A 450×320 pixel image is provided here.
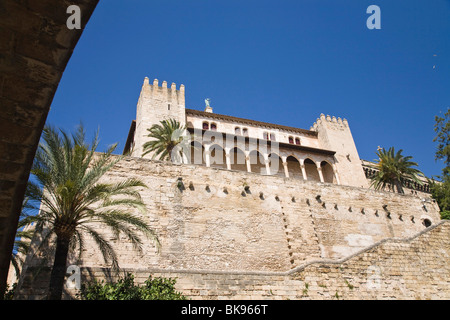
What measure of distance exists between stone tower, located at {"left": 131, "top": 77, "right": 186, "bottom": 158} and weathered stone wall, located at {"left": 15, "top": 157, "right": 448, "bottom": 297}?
47.7 feet

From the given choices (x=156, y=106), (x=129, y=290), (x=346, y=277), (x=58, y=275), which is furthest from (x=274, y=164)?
(x=58, y=275)

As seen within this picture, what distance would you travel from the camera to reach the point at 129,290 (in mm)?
9758

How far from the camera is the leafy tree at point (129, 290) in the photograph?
31.0 ft

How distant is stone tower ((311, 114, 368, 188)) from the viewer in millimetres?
36750

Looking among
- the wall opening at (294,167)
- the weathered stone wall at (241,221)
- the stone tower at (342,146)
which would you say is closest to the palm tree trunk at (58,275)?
the weathered stone wall at (241,221)

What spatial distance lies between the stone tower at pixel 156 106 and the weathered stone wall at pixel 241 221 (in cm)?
1454

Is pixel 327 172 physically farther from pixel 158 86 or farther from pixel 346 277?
pixel 346 277

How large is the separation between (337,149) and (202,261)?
2720 cm

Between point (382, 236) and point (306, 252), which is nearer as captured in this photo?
point (306, 252)

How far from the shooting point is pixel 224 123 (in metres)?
36.5

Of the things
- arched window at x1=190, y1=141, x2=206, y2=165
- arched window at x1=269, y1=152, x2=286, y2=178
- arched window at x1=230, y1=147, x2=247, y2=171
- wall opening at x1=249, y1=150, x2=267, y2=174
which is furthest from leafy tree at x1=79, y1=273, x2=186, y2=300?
arched window at x1=269, y1=152, x2=286, y2=178

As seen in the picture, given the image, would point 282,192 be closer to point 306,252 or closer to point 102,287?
point 306,252

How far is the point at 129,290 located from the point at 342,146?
3370 centimetres

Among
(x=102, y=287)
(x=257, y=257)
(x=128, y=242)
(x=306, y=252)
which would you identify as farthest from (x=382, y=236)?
(x=102, y=287)
